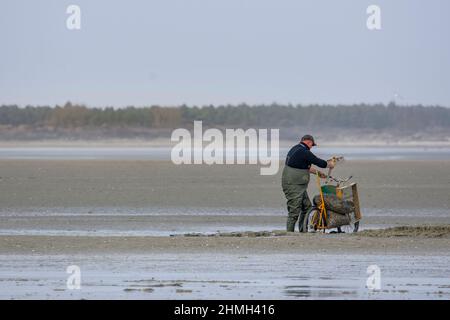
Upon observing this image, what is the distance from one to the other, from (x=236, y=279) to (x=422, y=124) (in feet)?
315

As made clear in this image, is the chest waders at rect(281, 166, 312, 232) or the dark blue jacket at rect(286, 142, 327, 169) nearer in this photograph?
the dark blue jacket at rect(286, 142, 327, 169)

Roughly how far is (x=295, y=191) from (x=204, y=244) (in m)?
2.30

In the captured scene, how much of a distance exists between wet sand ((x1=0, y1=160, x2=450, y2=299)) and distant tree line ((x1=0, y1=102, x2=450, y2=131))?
6912 centimetres

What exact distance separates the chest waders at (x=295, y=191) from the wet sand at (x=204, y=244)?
0.44m

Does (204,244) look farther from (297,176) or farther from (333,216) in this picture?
(333,216)

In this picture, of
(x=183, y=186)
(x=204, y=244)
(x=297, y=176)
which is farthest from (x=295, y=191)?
(x=183, y=186)

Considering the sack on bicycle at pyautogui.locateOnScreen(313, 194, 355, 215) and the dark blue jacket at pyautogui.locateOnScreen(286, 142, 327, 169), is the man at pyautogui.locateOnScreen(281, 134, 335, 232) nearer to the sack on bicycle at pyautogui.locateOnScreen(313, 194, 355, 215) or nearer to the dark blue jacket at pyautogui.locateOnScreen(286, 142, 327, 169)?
the dark blue jacket at pyautogui.locateOnScreen(286, 142, 327, 169)

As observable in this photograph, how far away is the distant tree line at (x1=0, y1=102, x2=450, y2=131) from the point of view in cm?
10145

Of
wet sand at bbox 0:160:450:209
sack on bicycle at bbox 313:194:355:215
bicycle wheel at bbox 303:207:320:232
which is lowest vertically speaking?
wet sand at bbox 0:160:450:209

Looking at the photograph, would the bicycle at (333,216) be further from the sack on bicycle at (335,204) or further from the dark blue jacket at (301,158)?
the dark blue jacket at (301,158)

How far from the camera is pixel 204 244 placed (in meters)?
17.2

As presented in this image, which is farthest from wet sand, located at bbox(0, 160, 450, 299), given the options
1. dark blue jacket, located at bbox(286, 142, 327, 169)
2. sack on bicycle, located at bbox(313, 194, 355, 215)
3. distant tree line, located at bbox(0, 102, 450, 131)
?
distant tree line, located at bbox(0, 102, 450, 131)
